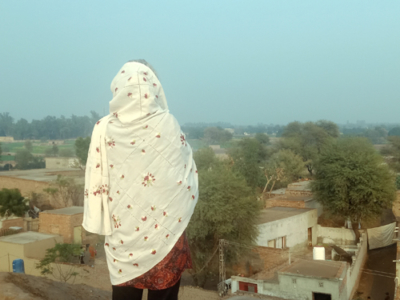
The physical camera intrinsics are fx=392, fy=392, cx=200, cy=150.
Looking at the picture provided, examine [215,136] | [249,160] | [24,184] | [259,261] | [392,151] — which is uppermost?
[215,136]

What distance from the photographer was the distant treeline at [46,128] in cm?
6450

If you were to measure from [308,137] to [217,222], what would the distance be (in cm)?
3790

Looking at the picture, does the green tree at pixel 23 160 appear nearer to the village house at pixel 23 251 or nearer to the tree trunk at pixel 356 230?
the village house at pixel 23 251

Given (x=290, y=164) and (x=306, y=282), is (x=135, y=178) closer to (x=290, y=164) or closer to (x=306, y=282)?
(x=306, y=282)

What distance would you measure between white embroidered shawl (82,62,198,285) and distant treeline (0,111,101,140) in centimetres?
6195

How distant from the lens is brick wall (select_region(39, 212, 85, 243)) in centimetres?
1459

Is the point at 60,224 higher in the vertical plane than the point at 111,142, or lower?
lower

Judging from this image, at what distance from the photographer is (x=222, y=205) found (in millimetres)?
14109

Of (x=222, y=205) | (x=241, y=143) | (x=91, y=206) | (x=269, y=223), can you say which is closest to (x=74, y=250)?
(x=222, y=205)

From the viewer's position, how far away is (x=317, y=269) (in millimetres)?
11109

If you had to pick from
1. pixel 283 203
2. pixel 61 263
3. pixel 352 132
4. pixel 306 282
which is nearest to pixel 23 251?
pixel 61 263

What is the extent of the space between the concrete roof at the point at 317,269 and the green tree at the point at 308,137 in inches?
1080

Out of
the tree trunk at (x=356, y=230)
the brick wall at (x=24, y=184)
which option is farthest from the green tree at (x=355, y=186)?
the brick wall at (x=24, y=184)

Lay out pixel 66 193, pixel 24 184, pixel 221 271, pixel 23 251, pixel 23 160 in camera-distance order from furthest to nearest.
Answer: pixel 23 160 → pixel 24 184 → pixel 66 193 → pixel 221 271 → pixel 23 251
